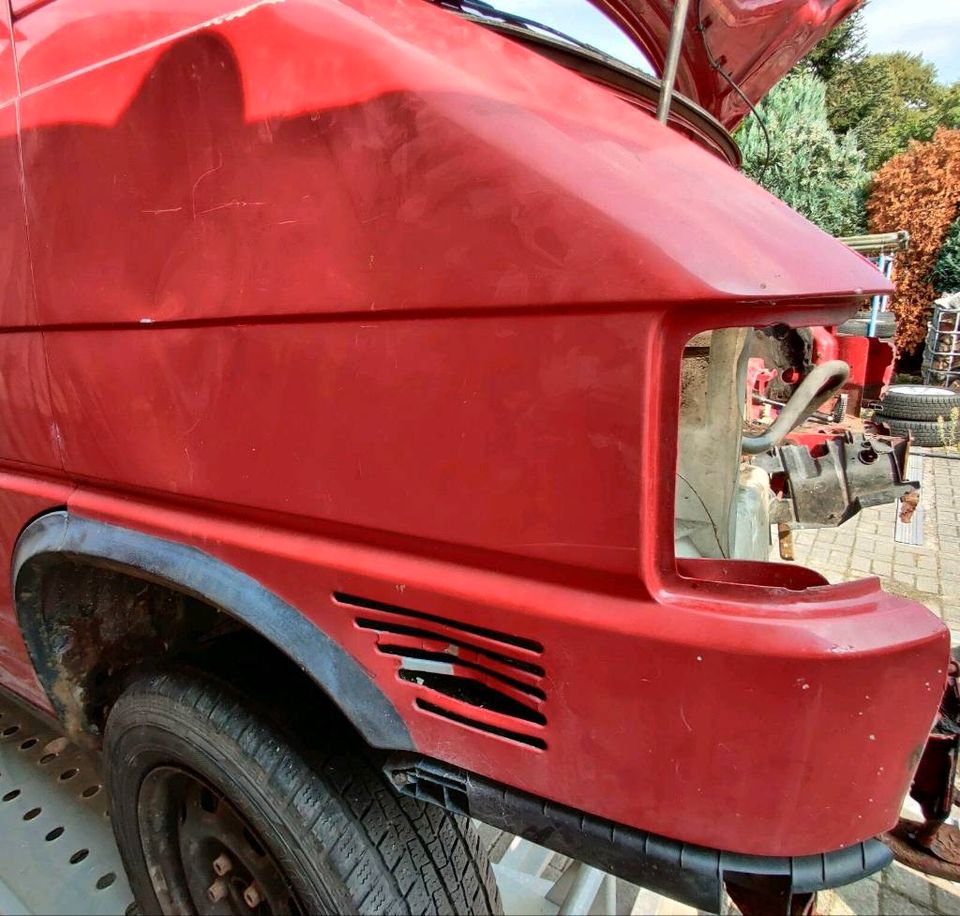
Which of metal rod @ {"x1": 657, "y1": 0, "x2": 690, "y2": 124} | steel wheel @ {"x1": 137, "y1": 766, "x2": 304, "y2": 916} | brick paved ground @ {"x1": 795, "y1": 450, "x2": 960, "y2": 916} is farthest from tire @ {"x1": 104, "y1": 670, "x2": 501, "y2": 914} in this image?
brick paved ground @ {"x1": 795, "y1": 450, "x2": 960, "y2": 916}

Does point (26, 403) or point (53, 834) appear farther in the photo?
point (53, 834)

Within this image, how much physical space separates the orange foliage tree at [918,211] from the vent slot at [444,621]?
627 inches

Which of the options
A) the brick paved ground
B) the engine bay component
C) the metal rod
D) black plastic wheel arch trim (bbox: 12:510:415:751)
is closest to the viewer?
the metal rod

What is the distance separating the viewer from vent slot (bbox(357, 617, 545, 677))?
40.1 inches

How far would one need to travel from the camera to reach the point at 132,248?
1.28 metres

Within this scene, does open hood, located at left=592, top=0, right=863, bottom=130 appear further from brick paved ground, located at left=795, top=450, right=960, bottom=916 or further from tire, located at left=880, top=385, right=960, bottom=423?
tire, located at left=880, top=385, right=960, bottom=423

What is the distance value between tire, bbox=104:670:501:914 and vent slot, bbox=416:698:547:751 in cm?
38

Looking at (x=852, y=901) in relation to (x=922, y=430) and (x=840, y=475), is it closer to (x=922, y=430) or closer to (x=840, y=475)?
(x=840, y=475)

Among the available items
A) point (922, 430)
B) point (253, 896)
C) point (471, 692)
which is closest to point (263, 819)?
point (253, 896)

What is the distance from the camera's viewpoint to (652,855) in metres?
0.99

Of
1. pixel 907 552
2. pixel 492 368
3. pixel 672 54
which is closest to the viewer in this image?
pixel 492 368

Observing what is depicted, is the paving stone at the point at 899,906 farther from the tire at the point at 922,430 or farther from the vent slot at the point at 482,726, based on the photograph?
the tire at the point at 922,430

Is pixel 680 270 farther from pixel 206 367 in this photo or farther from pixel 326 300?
pixel 206 367

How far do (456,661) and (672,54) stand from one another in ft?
3.35
